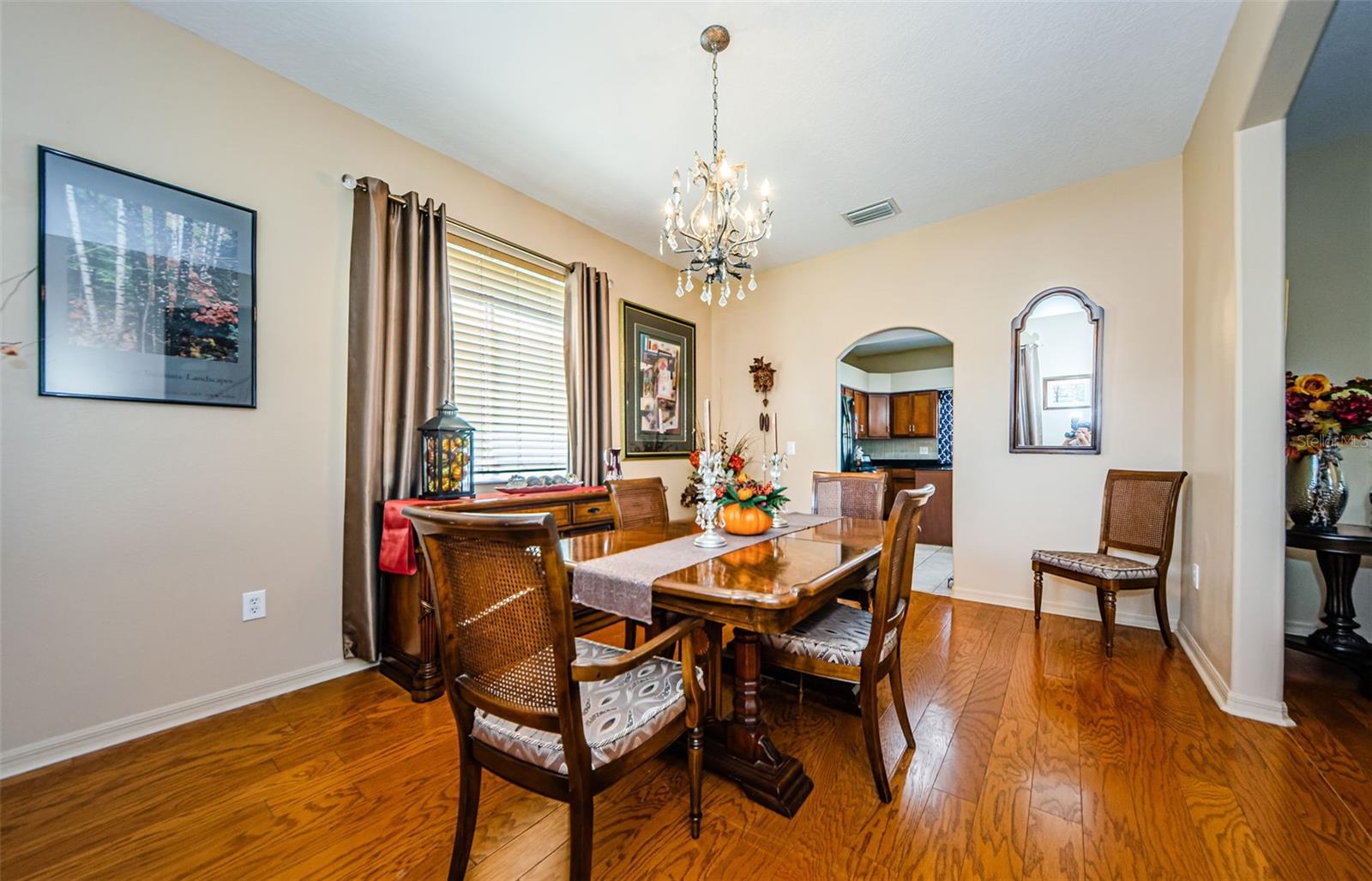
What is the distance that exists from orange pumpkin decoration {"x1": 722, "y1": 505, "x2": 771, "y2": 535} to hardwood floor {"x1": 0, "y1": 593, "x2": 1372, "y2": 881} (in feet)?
2.57

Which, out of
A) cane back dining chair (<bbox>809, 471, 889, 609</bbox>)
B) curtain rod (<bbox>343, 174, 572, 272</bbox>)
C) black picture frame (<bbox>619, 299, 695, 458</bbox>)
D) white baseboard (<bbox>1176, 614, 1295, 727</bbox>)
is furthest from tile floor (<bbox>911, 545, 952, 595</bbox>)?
curtain rod (<bbox>343, 174, 572, 272</bbox>)

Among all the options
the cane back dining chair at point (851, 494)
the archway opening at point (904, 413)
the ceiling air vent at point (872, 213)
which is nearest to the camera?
the cane back dining chair at point (851, 494)

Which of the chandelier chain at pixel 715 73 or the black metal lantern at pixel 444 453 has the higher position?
the chandelier chain at pixel 715 73

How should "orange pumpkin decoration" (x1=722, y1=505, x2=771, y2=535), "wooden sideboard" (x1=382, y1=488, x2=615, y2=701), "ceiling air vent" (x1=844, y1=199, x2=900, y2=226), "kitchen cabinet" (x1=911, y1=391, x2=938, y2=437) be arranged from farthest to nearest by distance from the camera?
"kitchen cabinet" (x1=911, y1=391, x2=938, y2=437), "ceiling air vent" (x1=844, y1=199, x2=900, y2=226), "wooden sideboard" (x1=382, y1=488, x2=615, y2=701), "orange pumpkin decoration" (x1=722, y1=505, x2=771, y2=535)

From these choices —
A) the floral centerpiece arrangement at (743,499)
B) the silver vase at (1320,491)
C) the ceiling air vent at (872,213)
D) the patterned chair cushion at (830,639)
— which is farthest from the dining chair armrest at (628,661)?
the ceiling air vent at (872,213)

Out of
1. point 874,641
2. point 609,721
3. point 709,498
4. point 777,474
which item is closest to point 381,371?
point 709,498

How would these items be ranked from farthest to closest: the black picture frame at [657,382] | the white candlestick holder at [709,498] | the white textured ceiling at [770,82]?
1. the black picture frame at [657,382]
2. the white textured ceiling at [770,82]
3. the white candlestick holder at [709,498]

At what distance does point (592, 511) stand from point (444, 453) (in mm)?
909

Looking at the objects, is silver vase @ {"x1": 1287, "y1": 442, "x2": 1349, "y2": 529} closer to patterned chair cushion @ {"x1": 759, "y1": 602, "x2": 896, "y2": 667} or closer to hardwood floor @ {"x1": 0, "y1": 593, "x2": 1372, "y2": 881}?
hardwood floor @ {"x1": 0, "y1": 593, "x2": 1372, "y2": 881}

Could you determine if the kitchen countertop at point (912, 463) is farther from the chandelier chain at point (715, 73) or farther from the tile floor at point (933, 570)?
the chandelier chain at point (715, 73)

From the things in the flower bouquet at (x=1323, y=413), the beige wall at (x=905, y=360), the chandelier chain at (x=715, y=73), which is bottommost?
the flower bouquet at (x=1323, y=413)

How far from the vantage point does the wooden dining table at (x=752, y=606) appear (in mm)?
1318

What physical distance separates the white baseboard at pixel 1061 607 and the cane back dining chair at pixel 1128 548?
148mm

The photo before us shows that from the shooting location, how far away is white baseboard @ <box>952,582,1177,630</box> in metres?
3.06
